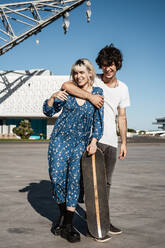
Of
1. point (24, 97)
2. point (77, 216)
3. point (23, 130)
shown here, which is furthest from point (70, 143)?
point (24, 97)

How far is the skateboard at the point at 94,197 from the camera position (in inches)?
133

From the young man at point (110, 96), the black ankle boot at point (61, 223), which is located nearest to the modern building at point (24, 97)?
the young man at point (110, 96)

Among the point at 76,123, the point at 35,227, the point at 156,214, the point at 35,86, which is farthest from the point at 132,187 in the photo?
the point at 35,86

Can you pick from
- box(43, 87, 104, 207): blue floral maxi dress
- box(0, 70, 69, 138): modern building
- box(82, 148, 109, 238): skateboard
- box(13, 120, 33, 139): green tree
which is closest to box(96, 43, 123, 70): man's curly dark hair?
box(43, 87, 104, 207): blue floral maxi dress

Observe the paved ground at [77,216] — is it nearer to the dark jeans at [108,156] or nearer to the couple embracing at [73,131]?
the couple embracing at [73,131]

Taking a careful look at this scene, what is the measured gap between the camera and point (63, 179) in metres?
3.43

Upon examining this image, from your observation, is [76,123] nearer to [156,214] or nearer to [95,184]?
[95,184]

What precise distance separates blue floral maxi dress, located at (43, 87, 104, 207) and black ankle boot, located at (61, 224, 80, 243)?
0.82 feet

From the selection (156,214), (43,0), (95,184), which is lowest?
(156,214)

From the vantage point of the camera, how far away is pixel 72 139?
11.3 feet

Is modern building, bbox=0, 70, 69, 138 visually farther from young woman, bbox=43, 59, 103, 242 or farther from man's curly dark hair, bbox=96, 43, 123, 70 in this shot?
young woman, bbox=43, 59, 103, 242

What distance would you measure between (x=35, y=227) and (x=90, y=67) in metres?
1.89

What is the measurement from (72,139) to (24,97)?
52.1 m

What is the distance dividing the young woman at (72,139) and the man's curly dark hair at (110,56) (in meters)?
0.28
